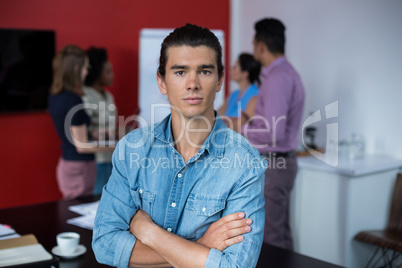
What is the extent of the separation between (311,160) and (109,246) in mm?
2515

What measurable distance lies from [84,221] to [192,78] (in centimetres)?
105

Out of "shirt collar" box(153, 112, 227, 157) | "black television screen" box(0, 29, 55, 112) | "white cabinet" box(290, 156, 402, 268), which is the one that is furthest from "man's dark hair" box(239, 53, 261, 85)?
"shirt collar" box(153, 112, 227, 157)

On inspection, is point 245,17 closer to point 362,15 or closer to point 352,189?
point 362,15

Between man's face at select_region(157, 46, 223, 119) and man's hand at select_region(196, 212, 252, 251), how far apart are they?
0.32 metres

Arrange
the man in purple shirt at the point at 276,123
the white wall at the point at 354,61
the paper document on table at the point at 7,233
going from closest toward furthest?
the paper document on table at the point at 7,233, the man in purple shirt at the point at 276,123, the white wall at the point at 354,61

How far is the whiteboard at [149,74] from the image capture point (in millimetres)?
4391

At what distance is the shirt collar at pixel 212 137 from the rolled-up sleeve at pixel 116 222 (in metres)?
0.14

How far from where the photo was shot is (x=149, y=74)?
14.6 ft

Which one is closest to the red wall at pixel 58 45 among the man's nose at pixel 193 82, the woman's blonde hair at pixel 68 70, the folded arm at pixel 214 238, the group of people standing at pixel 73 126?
the group of people standing at pixel 73 126

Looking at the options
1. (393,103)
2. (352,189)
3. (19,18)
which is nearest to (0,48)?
(19,18)

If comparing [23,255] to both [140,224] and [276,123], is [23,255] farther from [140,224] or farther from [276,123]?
[276,123]

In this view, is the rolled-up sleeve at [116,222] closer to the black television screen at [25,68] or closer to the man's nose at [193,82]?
the man's nose at [193,82]

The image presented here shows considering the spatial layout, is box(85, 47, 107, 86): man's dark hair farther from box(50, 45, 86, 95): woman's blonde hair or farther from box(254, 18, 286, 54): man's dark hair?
box(254, 18, 286, 54): man's dark hair

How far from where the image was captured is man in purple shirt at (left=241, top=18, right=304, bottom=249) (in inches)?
115
